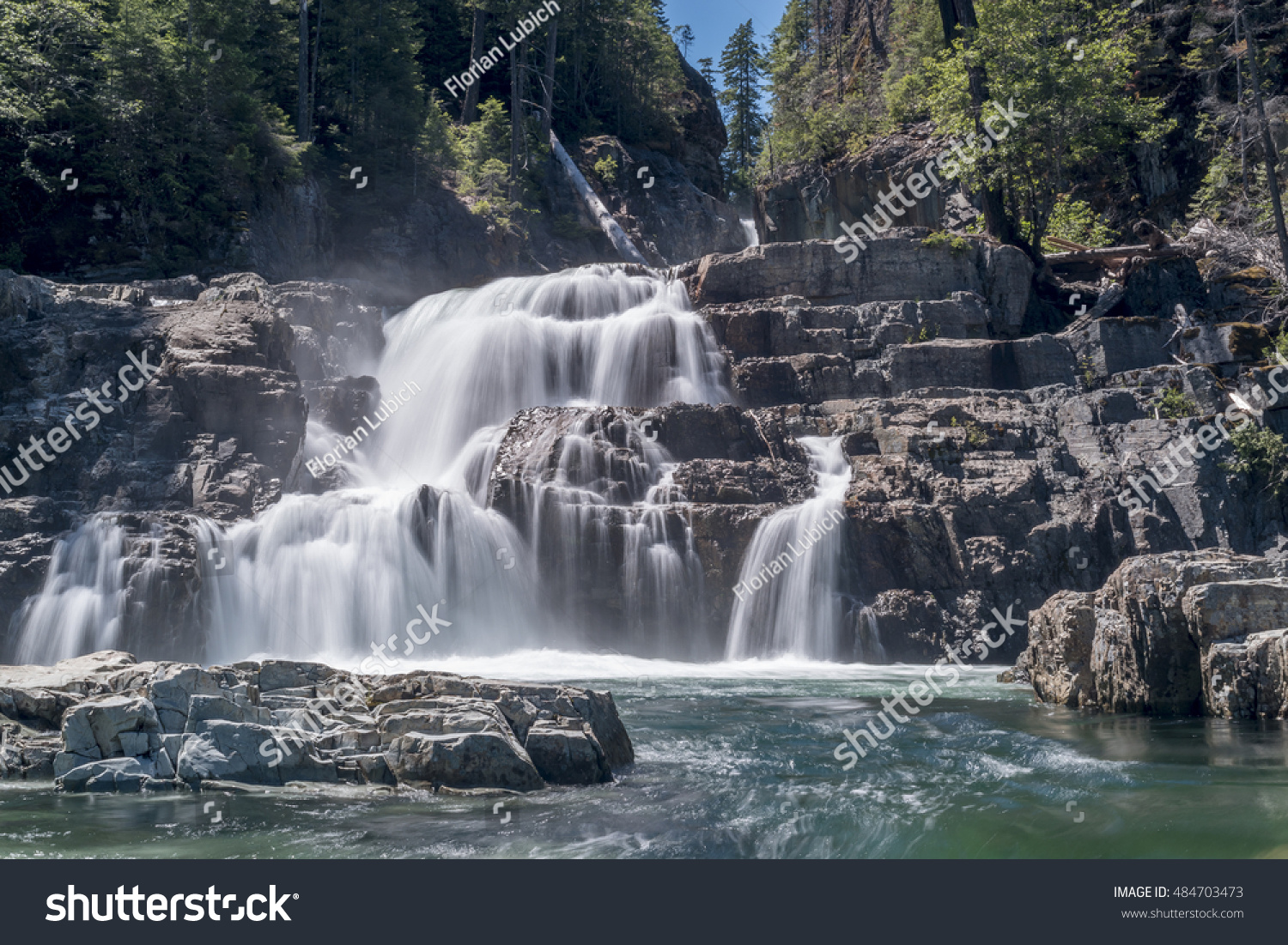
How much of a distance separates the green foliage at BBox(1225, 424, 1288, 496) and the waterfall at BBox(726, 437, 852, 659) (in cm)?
780

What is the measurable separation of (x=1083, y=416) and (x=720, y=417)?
758cm

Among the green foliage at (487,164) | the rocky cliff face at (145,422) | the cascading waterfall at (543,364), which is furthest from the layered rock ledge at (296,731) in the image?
the green foliage at (487,164)

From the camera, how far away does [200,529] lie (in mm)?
16812

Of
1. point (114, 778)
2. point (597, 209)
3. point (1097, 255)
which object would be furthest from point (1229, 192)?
point (114, 778)

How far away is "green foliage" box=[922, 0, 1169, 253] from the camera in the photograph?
1031 inches

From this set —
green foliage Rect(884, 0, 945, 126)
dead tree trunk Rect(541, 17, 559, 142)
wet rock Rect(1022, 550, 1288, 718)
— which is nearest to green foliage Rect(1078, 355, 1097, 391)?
→ wet rock Rect(1022, 550, 1288, 718)

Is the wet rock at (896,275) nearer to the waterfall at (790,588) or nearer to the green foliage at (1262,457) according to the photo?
the green foliage at (1262,457)

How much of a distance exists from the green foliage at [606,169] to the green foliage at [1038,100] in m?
18.1

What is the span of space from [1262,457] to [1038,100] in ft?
41.8

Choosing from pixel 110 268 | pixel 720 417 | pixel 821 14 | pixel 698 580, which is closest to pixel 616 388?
pixel 720 417

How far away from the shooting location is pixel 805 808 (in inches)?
285

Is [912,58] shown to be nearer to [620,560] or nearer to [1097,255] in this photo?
[1097,255]
